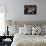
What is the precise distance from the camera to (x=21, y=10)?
4879 millimetres

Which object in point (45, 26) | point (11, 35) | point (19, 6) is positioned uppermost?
point (19, 6)

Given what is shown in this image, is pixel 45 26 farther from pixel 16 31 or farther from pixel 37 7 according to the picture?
pixel 16 31

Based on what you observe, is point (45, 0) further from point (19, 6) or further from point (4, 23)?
point (4, 23)

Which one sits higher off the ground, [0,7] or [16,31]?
[0,7]

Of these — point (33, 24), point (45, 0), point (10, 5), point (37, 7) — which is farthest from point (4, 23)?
point (45, 0)

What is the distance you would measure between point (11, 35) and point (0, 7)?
48.5 inches

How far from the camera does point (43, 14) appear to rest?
487cm

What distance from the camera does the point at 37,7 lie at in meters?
4.88

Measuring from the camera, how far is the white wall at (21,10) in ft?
15.9

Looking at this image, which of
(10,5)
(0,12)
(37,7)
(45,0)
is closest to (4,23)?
(0,12)

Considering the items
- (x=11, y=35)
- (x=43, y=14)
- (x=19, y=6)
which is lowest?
(x=11, y=35)

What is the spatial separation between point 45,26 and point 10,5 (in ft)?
5.47

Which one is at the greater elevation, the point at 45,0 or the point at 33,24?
the point at 45,0

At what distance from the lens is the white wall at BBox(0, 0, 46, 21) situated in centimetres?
486
